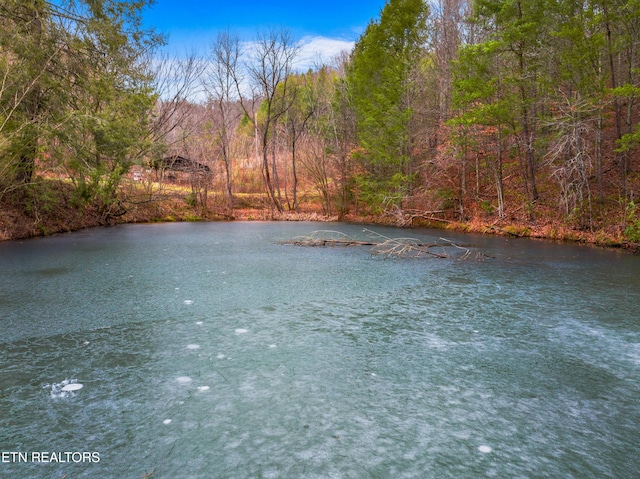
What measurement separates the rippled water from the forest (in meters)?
6.66

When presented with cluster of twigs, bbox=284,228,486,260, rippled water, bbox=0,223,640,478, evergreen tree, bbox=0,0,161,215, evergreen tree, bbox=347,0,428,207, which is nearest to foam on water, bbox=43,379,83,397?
rippled water, bbox=0,223,640,478

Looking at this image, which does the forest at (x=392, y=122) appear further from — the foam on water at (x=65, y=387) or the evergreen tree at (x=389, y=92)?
the foam on water at (x=65, y=387)

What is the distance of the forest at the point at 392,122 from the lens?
11.1m

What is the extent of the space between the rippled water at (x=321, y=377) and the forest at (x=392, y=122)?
21.8 feet

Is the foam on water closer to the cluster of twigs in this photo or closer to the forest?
the cluster of twigs

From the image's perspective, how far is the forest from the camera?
11070mm

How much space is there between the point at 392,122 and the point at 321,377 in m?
17.6

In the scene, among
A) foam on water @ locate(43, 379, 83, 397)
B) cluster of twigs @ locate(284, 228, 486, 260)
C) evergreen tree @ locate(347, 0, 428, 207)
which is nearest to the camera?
foam on water @ locate(43, 379, 83, 397)

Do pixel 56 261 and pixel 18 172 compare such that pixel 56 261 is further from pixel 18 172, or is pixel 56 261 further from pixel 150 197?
pixel 150 197

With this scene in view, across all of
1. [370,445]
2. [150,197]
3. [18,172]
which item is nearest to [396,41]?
[150,197]

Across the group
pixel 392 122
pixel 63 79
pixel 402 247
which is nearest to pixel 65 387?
pixel 402 247

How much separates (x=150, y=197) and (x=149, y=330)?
19.3 meters

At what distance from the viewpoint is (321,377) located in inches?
122

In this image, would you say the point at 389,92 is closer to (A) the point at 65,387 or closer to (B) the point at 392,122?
(B) the point at 392,122
